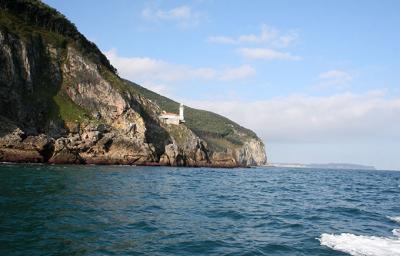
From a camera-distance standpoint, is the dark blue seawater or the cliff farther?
the cliff

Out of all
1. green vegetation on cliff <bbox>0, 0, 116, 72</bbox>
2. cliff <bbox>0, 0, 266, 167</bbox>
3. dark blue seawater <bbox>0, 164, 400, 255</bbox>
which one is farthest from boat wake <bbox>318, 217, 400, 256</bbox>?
green vegetation on cliff <bbox>0, 0, 116, 72</bbox>

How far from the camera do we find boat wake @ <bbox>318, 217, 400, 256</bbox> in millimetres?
16625

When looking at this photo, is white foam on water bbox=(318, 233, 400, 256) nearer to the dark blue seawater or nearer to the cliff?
the dark blue seawater

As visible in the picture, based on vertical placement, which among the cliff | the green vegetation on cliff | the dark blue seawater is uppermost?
the green vegetation on cliff

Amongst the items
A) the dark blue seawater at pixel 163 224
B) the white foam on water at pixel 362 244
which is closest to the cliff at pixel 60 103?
the dark blue seawater at pixel 163 224

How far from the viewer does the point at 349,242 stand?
18.5 m

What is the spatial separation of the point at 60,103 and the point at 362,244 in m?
95.9

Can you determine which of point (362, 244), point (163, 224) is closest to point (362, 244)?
point (362, 244)

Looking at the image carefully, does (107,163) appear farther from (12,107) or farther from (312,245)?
(312,245)

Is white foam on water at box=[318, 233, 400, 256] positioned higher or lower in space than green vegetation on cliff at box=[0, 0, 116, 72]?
lower

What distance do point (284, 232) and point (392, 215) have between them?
13406mm

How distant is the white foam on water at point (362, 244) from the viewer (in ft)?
54.5

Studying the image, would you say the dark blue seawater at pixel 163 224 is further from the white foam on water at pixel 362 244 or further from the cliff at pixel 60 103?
the cliff at pixel 60 103

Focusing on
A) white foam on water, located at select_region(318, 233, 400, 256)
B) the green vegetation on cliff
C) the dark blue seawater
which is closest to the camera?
the dark blue seawater
